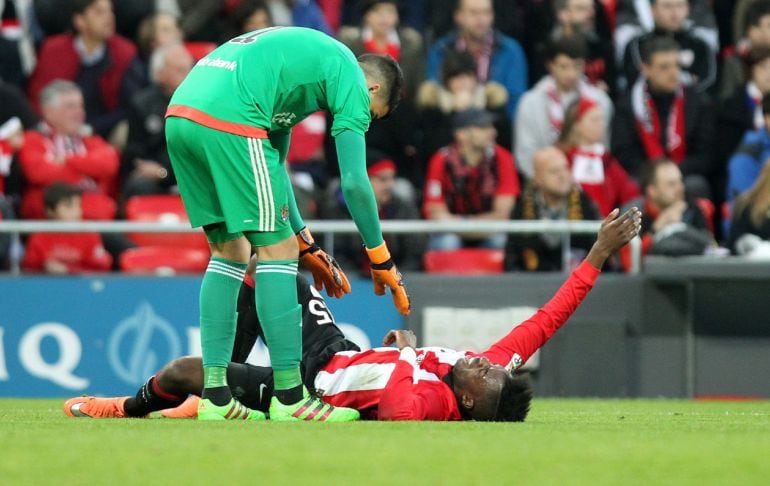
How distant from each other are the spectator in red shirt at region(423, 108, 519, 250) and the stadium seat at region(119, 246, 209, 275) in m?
1.97

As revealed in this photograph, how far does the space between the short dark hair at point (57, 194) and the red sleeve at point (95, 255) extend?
36 centimetres

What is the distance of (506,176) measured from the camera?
12.6 metres

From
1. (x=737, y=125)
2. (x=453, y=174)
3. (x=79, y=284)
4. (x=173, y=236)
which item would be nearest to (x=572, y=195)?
(x=453, y=174)

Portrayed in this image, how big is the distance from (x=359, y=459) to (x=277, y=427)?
1381 mm

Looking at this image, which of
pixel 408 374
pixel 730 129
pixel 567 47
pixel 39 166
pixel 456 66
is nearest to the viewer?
pixel 408 374

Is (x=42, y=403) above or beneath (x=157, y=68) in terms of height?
beneath

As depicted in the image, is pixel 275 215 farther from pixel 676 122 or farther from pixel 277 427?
pixel 676 122

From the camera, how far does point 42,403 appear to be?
10.4 metres

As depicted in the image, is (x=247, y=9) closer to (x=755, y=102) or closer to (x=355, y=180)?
(x=755, y=102)

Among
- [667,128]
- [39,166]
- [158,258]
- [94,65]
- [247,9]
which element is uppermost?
[247,9]

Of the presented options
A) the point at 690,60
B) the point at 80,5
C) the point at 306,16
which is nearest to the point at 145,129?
the point at 80,5

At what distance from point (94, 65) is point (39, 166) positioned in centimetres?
148

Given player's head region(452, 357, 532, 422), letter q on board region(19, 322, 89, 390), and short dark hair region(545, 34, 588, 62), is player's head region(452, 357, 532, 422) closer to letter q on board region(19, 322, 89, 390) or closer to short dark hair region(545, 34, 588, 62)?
letter q on board region(19, 322, 89, 390)

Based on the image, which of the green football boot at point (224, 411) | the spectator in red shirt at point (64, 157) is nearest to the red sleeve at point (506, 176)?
the spectator in red shirt at point (64, 157)
